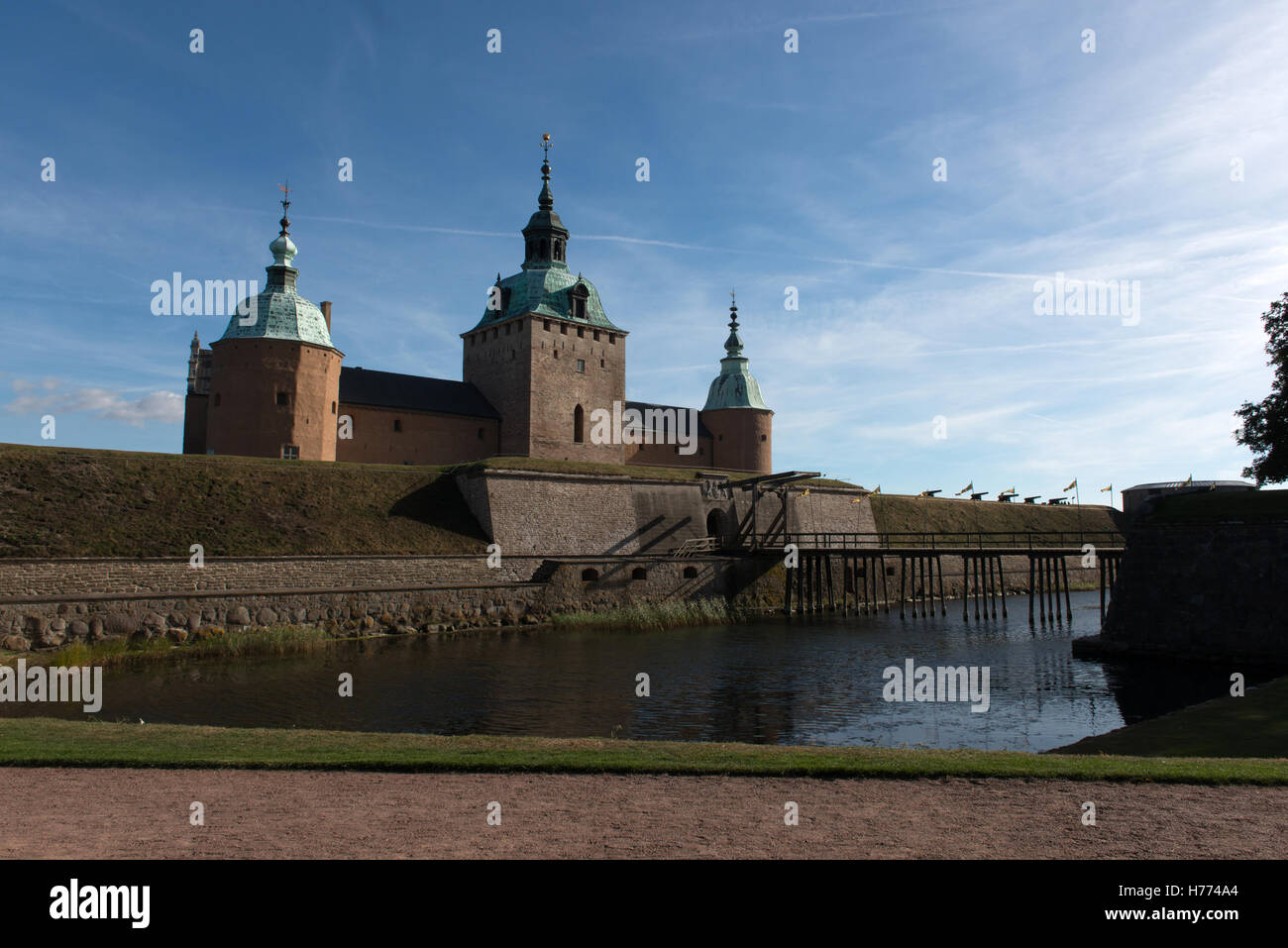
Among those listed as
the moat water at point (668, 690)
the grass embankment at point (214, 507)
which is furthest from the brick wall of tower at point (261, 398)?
the moat water at point (668, 690)

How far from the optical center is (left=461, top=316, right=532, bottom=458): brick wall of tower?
4394 cm

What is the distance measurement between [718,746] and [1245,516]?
19.0 metres

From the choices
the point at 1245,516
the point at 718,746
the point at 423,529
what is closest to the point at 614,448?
the point at 423,529

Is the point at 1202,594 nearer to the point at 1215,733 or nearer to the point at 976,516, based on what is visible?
the point at 1215,733

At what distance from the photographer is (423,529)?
3081 centimetres

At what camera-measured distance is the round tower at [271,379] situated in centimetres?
3381

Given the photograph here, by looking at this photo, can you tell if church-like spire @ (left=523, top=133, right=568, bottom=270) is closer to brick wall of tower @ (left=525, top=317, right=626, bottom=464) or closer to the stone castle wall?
brick wall of tower @ (left=525, top=317, right=626, bottom=464)

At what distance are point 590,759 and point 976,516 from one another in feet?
173

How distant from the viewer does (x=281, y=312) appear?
34750 mm

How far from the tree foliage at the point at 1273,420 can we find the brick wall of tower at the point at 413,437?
34.6 meters

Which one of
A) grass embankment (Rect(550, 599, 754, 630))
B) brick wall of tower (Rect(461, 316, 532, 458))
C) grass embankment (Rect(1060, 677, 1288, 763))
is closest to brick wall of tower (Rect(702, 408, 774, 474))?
brick wall of tower (Rect(461, 316, 532, 458))

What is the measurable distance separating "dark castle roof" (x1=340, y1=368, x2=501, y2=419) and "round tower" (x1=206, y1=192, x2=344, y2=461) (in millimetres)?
4245
